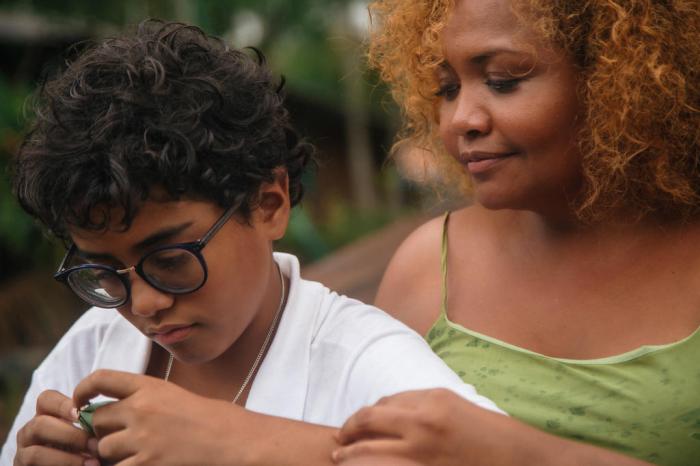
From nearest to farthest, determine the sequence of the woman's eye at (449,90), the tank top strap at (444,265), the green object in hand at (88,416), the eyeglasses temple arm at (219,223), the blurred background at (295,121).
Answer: the green object in hand at (88,416)
the eyeglasses temple arm at (219,223)
the woman's eye at (449,90)
the tank top strap at (444,265)
the blurred background at (295,121)

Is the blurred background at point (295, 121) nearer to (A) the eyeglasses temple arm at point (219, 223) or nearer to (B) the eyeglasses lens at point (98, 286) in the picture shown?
(A) the eyeglasses temple arm at point (219, 223)

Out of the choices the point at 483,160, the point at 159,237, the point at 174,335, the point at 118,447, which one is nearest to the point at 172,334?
the point at 174,335

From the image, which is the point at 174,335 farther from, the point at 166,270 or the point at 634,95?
the point at 634,95

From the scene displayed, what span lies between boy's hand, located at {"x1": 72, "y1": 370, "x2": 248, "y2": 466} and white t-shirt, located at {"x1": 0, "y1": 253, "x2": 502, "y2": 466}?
0.87ft

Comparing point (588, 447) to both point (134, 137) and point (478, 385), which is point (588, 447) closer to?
point (478, 385)

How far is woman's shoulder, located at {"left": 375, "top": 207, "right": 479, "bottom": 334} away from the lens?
9.48ft

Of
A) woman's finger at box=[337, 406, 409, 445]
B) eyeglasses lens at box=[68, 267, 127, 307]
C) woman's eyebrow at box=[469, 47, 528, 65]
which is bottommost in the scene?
woman's finger at box=[337, 406, 409, 445]

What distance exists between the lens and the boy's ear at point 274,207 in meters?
2.37

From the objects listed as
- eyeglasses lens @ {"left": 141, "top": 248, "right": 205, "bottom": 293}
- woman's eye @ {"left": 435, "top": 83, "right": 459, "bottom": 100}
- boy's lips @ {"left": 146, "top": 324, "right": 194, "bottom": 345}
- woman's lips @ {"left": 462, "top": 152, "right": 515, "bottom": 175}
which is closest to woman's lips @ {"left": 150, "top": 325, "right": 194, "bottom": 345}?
boy's lips @ {"left": 146, "top": 324, "right": 194, "bottom": 345}

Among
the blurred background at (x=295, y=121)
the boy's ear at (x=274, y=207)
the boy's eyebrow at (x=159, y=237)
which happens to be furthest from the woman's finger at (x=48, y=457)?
the blurred background at (x=295, y=121)

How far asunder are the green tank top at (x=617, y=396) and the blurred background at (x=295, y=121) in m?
1.06

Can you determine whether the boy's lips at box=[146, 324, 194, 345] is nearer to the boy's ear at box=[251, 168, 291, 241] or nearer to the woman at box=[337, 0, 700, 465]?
the boy's ear at box=[251, 168, 291, 241]

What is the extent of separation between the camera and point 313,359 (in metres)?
2.30

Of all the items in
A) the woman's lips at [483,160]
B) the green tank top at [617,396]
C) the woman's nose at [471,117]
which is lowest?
the green tank top at [617,396]
